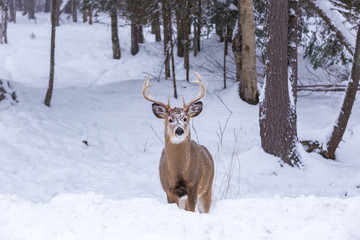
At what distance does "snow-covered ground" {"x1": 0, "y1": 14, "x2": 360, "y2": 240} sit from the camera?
2.98 metres

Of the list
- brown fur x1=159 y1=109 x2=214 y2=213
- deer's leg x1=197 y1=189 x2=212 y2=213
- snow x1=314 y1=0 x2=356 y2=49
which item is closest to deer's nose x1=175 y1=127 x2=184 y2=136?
brown fur x1=159 y1=109 x2=214 y2=213

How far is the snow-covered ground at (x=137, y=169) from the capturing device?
2.98 m

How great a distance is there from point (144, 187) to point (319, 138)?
385 centimetres

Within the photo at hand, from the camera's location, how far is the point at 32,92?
11.8m

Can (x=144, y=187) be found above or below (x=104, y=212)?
below

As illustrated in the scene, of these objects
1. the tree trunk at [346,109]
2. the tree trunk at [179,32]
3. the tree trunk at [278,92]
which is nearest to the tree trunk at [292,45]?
the tree trunk at [278,92]

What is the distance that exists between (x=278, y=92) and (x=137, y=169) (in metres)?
3.26

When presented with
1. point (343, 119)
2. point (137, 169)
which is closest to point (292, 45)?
point (343, 119)

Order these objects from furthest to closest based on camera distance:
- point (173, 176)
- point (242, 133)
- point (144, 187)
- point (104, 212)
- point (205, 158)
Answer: point (242, 133) → point (144, 187) → point (205, 158) → point (173, 176) → point (104, 212)

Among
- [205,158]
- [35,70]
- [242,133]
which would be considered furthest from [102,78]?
[205,158]

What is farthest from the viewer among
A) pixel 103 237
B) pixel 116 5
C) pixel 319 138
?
pixel 116 5

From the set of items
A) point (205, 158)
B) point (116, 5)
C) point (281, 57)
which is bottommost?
point (205, 158)

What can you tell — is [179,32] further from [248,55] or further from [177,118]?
[177,118]

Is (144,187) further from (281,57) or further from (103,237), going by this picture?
(103,237)
